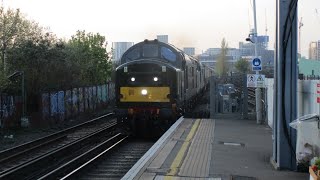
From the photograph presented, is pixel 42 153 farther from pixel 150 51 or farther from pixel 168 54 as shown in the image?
pixel 168 54

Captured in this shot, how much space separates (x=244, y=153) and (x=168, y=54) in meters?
7.30

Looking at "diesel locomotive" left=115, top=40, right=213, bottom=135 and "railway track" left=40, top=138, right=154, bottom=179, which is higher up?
"diesel locomotive" left=115, top=40, right=213, bottom=135

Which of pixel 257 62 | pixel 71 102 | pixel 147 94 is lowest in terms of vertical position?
pixel 71 102

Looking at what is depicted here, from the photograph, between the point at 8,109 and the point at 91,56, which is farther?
the point at 91,56

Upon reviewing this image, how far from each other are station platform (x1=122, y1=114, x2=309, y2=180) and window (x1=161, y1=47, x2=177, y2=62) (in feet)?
8.15

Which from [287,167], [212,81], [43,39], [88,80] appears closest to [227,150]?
[287,167]

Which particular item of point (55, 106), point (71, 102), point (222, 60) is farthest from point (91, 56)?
point (222, 60)

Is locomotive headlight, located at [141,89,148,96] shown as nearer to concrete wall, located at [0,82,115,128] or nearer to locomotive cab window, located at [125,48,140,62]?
locomotive cab window, located at [125,48,140,62]

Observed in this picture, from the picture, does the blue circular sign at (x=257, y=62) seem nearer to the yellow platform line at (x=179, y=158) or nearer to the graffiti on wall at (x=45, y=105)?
the yellow platform line at (x=179, y=158)

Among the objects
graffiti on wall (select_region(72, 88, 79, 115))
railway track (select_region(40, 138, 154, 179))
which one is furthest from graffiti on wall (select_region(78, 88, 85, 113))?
railway track (select_region(40, 138, 154, 179))

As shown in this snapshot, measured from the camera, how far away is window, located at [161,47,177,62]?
1822cm

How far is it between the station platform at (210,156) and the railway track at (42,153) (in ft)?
10.8

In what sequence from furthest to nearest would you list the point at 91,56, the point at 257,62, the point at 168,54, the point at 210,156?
1. the point at 91,56
2. the point at 257,62
3. the point at 168,54
4. the point at 210,156

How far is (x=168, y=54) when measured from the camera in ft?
60.1
